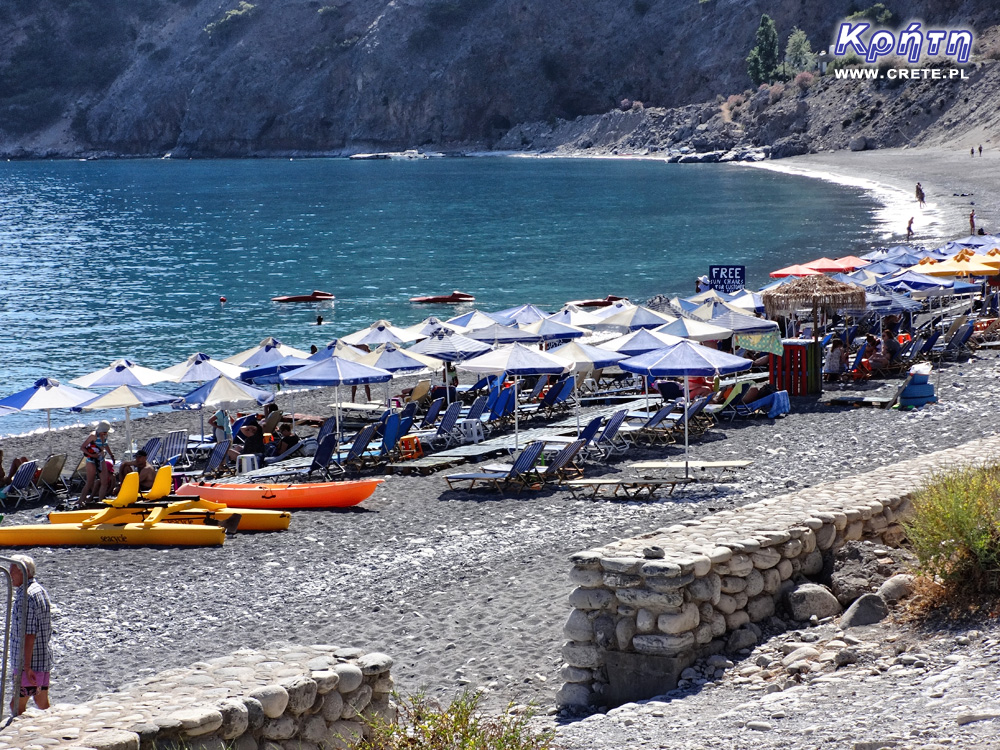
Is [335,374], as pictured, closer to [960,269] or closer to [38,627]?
[38,627]

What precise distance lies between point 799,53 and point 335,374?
126087 mm

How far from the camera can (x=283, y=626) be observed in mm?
9852

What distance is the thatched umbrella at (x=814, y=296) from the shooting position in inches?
738

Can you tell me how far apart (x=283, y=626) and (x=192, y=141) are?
182833 mm

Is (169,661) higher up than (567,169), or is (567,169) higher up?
(567,169)

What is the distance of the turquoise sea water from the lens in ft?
133

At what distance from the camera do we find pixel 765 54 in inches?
5133

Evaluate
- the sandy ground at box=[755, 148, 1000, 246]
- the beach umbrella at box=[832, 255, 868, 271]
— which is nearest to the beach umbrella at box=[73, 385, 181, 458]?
the beach umbrella at box=[832, 255, 868, 271]

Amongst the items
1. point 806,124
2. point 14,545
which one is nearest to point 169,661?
point 14,545

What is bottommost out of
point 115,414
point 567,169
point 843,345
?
point 115,414

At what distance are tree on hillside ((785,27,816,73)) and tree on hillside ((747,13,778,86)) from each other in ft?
6.86

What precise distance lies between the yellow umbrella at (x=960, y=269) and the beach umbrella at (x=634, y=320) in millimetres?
7413

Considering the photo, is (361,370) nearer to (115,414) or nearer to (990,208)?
(115,414)

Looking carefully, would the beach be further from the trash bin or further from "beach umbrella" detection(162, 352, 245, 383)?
"beach umbrella" detection(162, 352, 245, 383)
